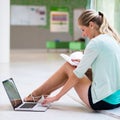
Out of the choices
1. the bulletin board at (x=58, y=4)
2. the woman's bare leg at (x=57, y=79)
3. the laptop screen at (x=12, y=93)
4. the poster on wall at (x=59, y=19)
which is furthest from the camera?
the poster on wall at (x=59, y=19)

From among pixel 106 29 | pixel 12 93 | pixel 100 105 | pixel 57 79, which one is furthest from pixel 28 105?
pixel 106 29

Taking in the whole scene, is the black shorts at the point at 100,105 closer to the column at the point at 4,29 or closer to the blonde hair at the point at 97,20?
the blonde hair at the point at 97,20

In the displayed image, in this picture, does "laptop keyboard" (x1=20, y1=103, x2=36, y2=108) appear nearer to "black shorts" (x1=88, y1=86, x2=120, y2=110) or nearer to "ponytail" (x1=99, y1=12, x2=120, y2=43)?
"black shorts" (x1=88, y1=86, x2=120, y2=110)

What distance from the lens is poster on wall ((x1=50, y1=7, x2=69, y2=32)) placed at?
23.0 m

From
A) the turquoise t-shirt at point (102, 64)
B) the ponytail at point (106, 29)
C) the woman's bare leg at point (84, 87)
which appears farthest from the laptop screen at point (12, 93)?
the ponytail at point (106, 29)

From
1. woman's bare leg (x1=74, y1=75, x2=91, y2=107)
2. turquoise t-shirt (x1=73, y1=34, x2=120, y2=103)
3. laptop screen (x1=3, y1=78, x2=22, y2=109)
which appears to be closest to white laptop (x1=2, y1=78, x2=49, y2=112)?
laptop screen (x1=3, y1=78, x2=22, y2=109)

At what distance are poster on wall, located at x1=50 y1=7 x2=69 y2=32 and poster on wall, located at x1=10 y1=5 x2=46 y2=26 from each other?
0.57 metres

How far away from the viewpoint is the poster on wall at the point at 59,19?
2302cm

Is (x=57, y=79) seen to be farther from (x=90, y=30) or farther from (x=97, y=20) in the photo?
(x=97, y=20)

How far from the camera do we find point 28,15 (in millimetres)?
22906

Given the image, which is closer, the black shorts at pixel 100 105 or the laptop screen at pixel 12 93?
the black shorts at pixel 100 105

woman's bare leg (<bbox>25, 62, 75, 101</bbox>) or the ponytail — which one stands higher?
the ponytail

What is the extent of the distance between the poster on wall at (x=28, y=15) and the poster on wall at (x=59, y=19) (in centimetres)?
57

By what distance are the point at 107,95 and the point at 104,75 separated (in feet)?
0.66
